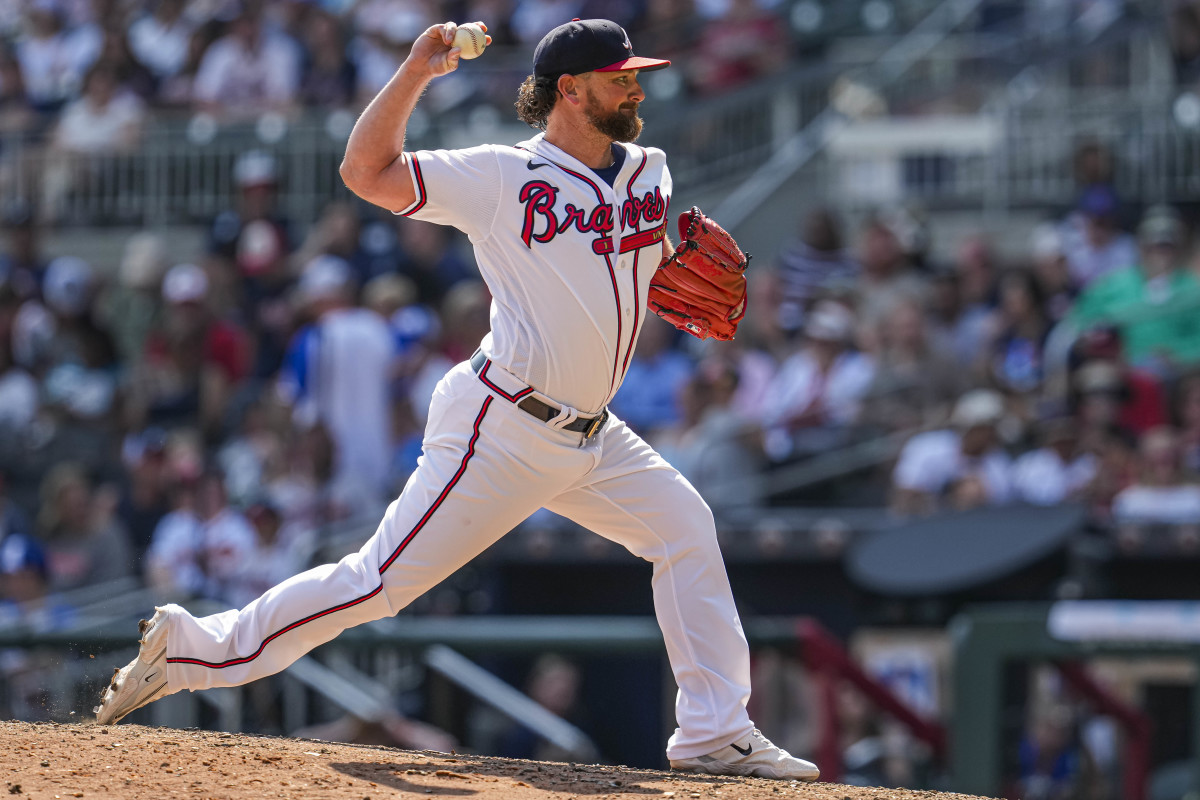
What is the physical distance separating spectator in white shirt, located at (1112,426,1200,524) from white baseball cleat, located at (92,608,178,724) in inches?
191

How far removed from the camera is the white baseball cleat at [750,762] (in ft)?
14.3

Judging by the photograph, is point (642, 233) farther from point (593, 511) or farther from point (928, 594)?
point (928, 594)

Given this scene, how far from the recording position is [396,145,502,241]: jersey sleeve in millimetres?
3967

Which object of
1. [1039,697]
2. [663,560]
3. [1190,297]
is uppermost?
[1190,297]

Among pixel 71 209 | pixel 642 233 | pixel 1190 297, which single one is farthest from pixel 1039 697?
pixel 71 209

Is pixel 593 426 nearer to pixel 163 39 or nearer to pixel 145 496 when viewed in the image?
pixel 145 496

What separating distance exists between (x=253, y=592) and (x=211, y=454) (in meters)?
1.87

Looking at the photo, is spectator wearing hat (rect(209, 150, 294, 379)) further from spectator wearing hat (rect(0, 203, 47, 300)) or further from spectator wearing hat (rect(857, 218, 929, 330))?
spectator wearing hat (rect(857, 218, 929, 330))

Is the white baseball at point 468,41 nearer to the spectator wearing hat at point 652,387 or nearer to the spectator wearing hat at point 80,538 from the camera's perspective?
the spectator wearing hat at point 652,387

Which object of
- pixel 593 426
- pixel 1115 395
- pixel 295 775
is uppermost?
pixel 593 426

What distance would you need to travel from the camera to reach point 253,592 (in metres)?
8.37

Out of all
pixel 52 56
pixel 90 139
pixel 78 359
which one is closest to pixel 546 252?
pixel 78 359

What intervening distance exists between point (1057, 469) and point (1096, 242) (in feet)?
6.45

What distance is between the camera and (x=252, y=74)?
12633 mm
